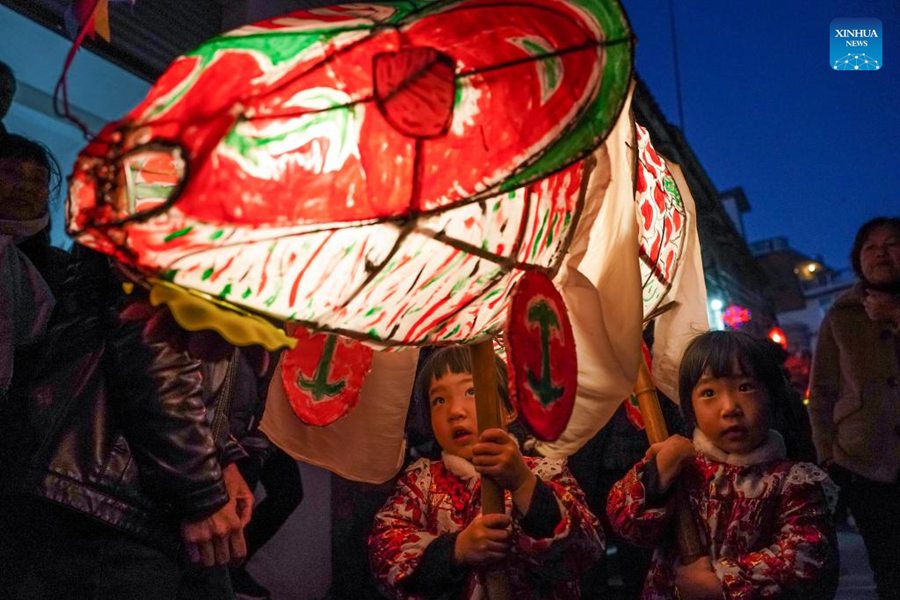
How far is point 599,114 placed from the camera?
4.22 feet

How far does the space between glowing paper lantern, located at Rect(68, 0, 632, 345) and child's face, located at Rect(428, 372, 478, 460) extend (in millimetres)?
938

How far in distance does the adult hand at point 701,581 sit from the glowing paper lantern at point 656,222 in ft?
2.44

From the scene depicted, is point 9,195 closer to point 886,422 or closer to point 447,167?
point 447,167

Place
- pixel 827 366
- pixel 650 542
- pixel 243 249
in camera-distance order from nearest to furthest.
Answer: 1. pixel 243 249
2. pixel 650 542
3. pixel 827 366

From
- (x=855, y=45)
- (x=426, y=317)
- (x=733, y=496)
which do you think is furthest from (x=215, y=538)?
(x=855, y=45)

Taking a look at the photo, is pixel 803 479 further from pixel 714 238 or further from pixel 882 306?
pixel 714 238

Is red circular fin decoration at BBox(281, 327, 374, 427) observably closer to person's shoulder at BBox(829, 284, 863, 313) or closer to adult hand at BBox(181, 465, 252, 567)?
adult hand at BBox(181, 465, 252, 567)

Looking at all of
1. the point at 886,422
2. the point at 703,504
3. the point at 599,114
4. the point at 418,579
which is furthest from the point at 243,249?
the point at 886,422

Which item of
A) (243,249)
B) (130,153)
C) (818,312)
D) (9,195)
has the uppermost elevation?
(9,195)

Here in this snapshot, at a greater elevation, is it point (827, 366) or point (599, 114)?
point (599, 114)

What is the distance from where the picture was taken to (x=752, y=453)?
7.48 ft

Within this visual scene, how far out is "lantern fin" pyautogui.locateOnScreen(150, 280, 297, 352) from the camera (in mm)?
1023

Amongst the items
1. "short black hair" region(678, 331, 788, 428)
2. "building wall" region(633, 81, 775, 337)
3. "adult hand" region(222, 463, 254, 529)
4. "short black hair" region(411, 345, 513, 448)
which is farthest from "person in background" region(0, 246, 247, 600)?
"building wall" region(633, 81, 775, 337)

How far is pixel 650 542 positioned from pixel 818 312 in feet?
127
